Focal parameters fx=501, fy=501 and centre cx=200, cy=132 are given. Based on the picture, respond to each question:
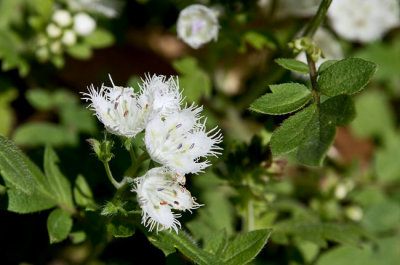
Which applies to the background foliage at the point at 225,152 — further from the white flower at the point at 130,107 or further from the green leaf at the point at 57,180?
the white flower at the point at 130,107

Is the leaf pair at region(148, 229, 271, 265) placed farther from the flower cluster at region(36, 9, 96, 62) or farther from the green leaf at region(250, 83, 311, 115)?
the flower cluster at region(36, 9, 96, 62)

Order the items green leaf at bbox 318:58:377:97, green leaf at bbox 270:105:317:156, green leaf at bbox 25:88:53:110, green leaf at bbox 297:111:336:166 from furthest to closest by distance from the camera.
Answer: green leaf at bbox 25:88:53:110 → green leaf at bbox 318:58:377:97 → green leaf at bbox 270:105:317:156 → green leaf at bbox 297:111:336:166

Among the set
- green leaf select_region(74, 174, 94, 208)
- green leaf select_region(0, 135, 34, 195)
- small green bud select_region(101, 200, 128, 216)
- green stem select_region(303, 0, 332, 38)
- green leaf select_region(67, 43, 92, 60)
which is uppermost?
green stem select_region(303, 0, 332, 38)

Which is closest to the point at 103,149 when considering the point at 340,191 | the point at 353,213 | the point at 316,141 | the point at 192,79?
the point at 316,141

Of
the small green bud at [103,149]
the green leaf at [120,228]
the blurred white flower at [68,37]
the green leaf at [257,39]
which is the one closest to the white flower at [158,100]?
the small green bud at [103,149]

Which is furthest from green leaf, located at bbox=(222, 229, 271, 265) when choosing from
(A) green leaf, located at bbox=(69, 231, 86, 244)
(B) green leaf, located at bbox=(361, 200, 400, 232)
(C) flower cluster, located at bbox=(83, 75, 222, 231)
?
(B) green leaf, located at bbox=(361, 200, 400, 232)

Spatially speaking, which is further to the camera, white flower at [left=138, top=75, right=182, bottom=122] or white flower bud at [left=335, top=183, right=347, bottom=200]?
white flower bud at [left=335, top=183, right=347, bottom=200]
